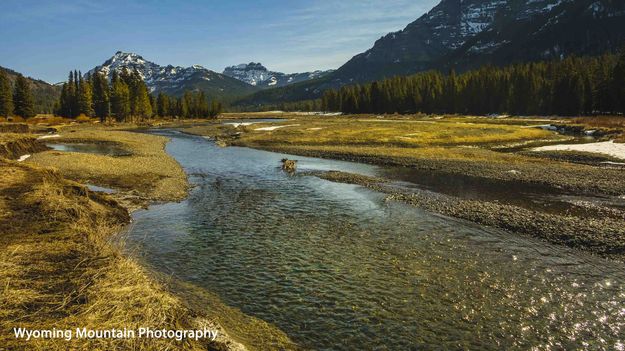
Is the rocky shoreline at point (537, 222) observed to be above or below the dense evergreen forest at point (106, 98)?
below

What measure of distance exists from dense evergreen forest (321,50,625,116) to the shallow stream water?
380 ft

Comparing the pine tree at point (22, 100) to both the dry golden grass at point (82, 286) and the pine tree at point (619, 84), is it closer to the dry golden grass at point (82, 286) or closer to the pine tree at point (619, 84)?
the dry golden grass at point (82, 286)

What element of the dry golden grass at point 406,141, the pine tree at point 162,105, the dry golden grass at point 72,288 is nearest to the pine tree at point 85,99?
the pine tree at point 162,105

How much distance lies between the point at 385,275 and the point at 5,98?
5575 inches

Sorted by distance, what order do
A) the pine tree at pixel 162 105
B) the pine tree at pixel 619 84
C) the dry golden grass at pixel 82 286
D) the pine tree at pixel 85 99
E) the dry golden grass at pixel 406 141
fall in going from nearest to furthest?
the dry golden grass at pixel 82 286 → the dry golden grass at pixel 406 141 → the pine tree at pixel 619 84 → the pine tree at pixel 85 99 → the pine tree at pixel 162 105

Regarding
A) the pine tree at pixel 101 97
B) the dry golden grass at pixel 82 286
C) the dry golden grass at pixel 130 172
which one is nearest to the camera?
the dry golden grass at pixel 82 286

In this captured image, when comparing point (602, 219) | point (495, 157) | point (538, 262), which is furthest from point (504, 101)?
point (538, 262)

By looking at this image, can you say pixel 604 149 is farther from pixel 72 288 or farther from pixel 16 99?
pixel 16 99

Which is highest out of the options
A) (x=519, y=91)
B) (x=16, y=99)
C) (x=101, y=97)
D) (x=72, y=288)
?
(x=101, y=97)

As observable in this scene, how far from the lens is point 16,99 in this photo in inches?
4889

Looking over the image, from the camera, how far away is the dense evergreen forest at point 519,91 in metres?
116

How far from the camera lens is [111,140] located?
7431cm

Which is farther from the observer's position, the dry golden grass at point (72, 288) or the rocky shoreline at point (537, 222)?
the rocky shoreline at point (537, 222)

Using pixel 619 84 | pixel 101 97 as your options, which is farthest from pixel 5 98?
pixel 619 84
